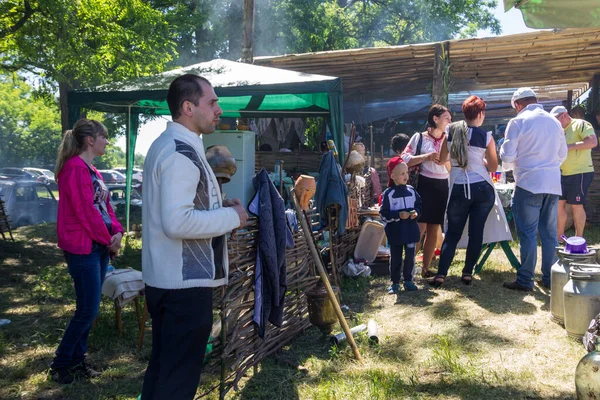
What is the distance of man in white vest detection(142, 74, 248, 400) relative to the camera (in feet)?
7.48

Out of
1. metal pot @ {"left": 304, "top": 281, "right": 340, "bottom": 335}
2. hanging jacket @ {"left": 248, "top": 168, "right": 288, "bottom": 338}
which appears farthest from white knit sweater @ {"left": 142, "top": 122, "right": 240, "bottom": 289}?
metal pot @ {"left": 304, "top": 281, "right": 340, "bottom": 335}

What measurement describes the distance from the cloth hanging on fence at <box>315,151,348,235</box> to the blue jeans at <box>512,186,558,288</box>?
5.78 feet

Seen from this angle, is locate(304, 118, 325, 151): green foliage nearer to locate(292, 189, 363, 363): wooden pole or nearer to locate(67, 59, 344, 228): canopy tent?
locate(67, 59, 344, 228): canopy tent

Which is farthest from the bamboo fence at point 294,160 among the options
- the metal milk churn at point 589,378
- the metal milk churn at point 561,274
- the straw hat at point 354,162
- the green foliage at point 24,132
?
the green foliage at point 24,132

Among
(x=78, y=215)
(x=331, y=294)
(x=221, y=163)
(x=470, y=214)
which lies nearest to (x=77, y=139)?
(x=78, y=215)

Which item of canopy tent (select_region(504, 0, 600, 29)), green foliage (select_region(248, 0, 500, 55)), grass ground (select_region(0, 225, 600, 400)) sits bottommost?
grass ground (select_region(0, 225, 600, 400))

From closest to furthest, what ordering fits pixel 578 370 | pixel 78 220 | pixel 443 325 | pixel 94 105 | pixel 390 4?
pixel 578 370 < pixel 78 220 < pixel 443 325 < pixel 94 105 < pixel 390 4

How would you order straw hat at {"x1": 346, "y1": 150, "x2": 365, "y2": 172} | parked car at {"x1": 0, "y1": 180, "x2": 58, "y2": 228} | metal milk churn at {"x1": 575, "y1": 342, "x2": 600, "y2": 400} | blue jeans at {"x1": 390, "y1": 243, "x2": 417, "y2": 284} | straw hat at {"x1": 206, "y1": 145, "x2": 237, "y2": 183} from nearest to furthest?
metal milk churn at {"x1": 575, "y1": 342, "x2": 600, "y2": 400} → straw hat at {"x1": 206, "y1": 145, "x2": 237, "y2": 183} → blue jeans at {"x1": 390, "y1": 243, "x2": 417, "y2": 284} → straw hat at {"x1": 346, "y1": 150, "x2": 365, "y2": 172} → parked car at {"x1": 0, "y1": 180, "x2": 58, "y2": 228}

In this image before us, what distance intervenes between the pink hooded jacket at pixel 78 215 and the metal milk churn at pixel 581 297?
344 centimetres

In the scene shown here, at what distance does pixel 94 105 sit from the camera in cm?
802

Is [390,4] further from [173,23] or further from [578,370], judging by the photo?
[578,370]

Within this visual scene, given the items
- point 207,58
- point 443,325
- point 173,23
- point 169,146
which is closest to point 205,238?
point 169,146

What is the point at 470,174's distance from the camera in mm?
5391

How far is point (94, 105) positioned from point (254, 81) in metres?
2.71
